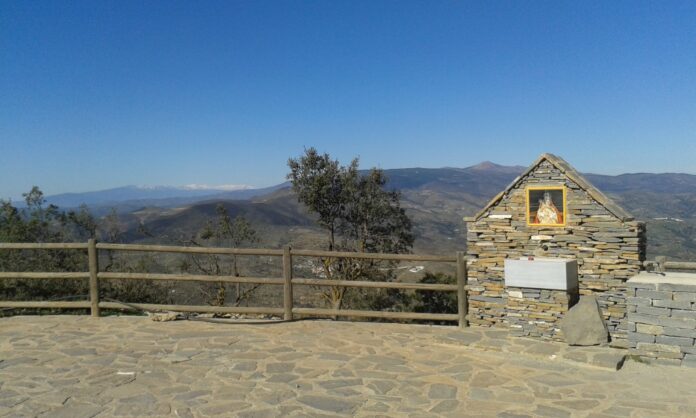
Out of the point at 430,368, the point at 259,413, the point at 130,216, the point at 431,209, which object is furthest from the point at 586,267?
→ the point at 431,209

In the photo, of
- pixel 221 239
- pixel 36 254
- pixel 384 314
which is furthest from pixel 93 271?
pixel 221 239

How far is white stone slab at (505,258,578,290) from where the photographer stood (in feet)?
22.4

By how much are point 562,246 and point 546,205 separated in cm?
62

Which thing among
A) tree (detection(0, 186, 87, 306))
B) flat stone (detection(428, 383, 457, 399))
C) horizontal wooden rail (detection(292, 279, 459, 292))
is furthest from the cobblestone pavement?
tree (detection(0, 186, 87, 306))

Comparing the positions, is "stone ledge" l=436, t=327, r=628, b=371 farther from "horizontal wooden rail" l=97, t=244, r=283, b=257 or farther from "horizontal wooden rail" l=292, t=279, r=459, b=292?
"horizontal wooden rail" l=97, t=244, r=283, b=257

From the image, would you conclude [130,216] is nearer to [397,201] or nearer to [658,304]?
[397,201]

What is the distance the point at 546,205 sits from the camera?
7.45 m

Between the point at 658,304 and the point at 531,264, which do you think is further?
the point at 531,264

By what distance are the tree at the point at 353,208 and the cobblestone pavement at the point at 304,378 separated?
10360mm

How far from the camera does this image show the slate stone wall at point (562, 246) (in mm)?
6883

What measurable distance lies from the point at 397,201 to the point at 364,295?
12.5 ft

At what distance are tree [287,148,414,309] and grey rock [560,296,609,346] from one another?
10653 millimetres

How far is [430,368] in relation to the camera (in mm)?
6020

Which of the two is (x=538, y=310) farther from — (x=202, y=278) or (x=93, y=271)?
(x=93, y=271)
